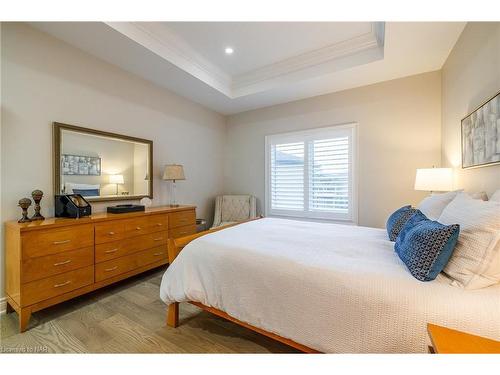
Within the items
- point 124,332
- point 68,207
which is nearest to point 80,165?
point 68,207

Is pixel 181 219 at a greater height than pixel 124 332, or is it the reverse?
pixel 181 219

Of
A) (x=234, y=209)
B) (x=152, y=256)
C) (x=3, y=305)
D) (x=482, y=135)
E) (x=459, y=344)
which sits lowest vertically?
(x=3, y=305)

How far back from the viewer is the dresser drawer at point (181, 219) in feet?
9.16

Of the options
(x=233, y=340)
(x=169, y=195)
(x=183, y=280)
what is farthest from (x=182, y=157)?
(x=233, y=340)

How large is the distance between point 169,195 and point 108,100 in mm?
1467

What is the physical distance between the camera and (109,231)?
2.14 m

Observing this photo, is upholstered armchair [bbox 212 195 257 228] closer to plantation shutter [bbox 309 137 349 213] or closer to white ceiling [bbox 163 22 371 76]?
plantation shutter [bbox 309 137 349 213]

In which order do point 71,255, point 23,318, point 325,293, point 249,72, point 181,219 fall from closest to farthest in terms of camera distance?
point 325,293 < point 23,318 < point 71,255 < point 181,219 < point 249,72

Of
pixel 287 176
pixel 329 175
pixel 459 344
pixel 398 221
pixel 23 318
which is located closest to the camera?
pixel 459 344

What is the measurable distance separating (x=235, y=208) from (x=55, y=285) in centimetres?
256

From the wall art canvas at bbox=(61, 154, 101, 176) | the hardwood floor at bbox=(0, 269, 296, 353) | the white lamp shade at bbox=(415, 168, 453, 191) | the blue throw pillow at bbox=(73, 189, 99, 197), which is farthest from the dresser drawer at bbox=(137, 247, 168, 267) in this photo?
the white lamp shade at bbox=(415, 168, 453, 191)

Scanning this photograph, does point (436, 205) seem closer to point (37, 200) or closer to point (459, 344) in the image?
point (459, 344)

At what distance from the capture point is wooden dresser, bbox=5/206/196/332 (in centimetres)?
163

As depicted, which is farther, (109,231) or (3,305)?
(109,231)
